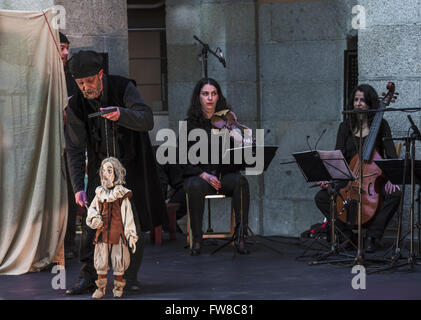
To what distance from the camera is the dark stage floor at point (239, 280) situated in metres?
5.39

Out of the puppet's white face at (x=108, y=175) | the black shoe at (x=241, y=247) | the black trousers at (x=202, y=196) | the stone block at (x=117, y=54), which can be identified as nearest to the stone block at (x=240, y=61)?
the stone block at (x=117, y=54)

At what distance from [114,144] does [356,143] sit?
2765 mm

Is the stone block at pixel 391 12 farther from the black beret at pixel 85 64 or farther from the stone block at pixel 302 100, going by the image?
the black beret at pixel 85 64

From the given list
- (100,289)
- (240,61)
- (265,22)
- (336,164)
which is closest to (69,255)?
(100,289)

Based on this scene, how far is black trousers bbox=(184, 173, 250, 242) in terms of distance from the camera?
731 cm

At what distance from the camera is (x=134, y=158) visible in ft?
17.9

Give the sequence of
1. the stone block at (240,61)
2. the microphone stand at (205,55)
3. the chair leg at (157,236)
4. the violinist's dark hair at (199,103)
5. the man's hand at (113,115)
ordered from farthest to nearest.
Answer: the stone block at (240,61), the microphone stand at (205,55), the chair leg at (157,236), the violinist's dark hair at (199,103), the man's hand at (113,115)

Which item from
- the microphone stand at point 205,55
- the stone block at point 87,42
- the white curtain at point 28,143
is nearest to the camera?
the white curtain at point 28,143

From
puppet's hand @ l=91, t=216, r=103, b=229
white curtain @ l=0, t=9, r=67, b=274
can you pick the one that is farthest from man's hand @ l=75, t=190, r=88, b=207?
white curtain @ l=0, t=9, r=67, b=274

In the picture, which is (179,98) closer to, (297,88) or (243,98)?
(243,98)

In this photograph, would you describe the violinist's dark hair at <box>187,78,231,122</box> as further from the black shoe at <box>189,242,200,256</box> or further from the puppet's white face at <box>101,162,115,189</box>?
the puppet's white face at <box>101,162,115,189</box>

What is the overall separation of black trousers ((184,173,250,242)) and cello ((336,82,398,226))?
893mm

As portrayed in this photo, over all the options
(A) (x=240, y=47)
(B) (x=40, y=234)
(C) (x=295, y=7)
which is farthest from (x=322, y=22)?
(B) (x=40, y=234)

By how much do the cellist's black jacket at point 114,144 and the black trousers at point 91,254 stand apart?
0.39 feet
